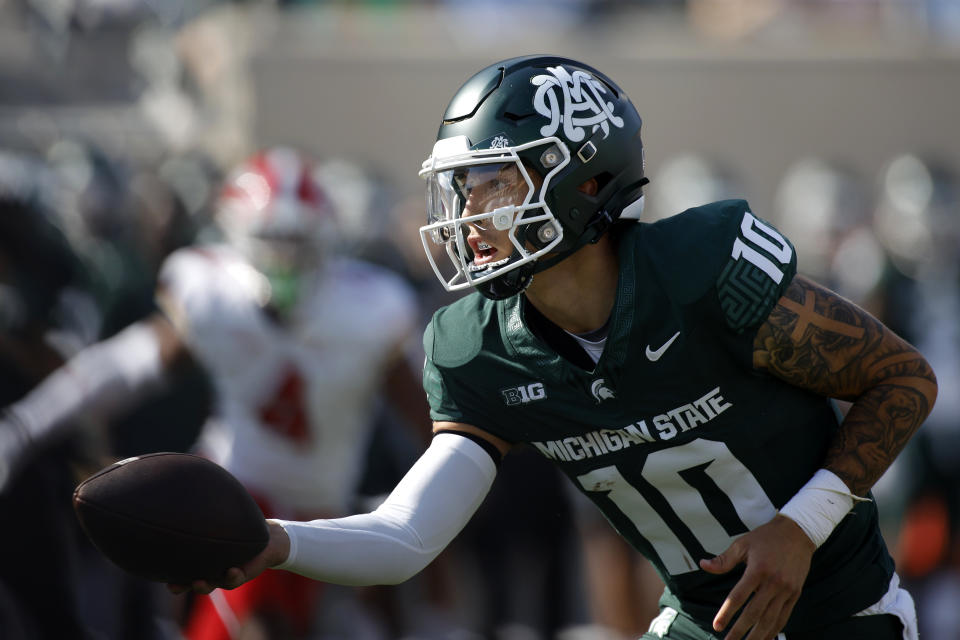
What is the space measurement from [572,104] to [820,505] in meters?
0.93

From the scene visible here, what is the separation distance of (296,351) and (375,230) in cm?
499

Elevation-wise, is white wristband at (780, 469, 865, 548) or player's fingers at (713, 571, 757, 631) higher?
white wristband at (780, 469, 865, 548)

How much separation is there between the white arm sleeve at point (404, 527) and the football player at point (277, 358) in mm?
1997

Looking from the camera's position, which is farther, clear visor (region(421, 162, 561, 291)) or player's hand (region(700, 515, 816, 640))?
clear visor (region(421, 162, 561, 291))

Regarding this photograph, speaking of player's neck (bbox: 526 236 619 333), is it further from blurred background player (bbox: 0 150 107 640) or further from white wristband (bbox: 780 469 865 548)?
blurred background player (bbox: 0 150 107 640)

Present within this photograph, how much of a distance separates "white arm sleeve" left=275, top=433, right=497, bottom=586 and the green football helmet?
0.36 meters

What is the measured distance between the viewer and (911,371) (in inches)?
108

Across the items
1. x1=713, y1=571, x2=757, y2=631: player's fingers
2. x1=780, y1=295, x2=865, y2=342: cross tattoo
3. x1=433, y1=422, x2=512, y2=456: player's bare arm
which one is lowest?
x1=713, y1=571, x2=757, y2=631: player's fingers

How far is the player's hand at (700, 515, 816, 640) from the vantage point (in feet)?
8.32

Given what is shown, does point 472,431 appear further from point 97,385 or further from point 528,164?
point 97,385

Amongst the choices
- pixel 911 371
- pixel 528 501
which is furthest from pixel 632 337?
pixel 528 501

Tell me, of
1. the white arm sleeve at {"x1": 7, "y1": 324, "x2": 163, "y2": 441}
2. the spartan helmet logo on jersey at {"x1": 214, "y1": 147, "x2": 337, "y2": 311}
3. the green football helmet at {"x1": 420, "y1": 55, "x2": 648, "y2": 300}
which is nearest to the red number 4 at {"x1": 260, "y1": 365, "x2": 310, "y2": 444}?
the spartan helmet logo on jersey at {"x1": 214, "y1": 147, "x2": 337, "y2": 311}

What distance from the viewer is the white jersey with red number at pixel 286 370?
480cm

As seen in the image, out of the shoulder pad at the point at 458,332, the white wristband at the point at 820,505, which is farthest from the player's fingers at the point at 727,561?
the shoulder pad at the point at 458,332
